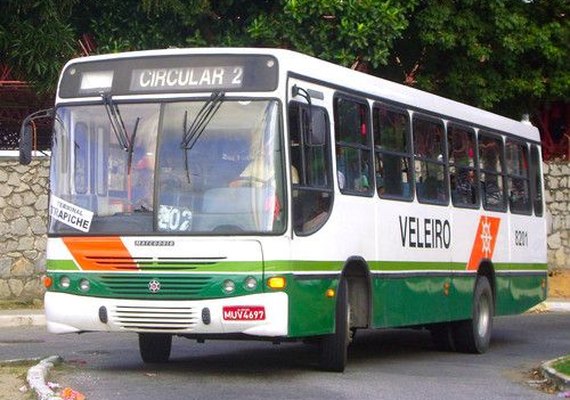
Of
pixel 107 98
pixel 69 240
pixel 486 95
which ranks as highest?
pixel 486 95

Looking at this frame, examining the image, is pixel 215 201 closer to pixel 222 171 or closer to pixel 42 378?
pixel 222 171

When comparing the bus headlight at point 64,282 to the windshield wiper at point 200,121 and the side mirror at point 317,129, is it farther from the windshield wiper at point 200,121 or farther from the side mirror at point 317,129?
the side mirror at point 317,129

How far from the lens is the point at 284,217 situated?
42.8ft

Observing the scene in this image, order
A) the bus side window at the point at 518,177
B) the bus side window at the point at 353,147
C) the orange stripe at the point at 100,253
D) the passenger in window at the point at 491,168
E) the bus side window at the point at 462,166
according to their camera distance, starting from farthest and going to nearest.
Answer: the bus side window at the point at 518,177, the passenger in window at the point at 491,168, the bus side window at the point at 462,166, the bus side window at the point at 353,147, the orange stripe at the point at 100,253

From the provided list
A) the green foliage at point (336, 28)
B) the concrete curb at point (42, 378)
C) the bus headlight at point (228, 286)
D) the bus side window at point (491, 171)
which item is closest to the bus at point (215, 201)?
the bus headlight at point (228, 286)

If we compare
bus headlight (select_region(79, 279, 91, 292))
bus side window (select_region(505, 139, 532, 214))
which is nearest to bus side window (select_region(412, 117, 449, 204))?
bus side window (select_region(505, 139, 532, 214))

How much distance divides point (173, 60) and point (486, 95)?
14.1 metres

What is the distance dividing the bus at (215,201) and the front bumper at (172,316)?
12 millimetres

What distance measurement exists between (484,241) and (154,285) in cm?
645

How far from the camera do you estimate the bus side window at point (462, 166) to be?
1758 cm

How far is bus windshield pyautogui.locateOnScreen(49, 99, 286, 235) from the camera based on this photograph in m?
13.1

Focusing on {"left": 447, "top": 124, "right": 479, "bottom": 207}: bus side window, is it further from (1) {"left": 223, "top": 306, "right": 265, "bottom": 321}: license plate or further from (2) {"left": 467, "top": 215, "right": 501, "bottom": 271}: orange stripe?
(1) {"left": 223, "top": 306, "right": 265, "bottom": 321}: license plate

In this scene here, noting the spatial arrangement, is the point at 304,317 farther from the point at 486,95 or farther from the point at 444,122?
the point at 486,95

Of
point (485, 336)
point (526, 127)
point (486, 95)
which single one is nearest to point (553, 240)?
point (486, 95)
